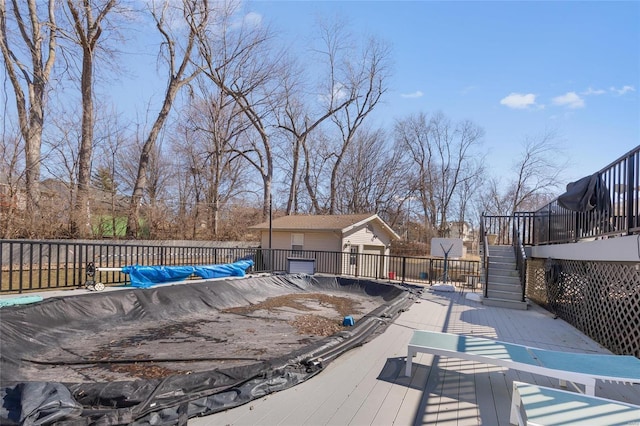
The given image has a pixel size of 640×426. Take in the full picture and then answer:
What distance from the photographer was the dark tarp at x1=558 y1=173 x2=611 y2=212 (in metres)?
4.87

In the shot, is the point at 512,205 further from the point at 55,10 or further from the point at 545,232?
the point at 55,10

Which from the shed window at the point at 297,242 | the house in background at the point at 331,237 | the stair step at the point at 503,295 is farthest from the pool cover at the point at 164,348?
the shed window at the point at 297,242

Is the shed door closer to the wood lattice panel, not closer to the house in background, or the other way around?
the house in background

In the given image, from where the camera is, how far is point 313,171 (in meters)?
26.8

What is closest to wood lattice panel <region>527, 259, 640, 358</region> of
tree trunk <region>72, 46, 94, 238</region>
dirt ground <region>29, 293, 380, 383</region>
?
dirt ground <region>29, 293, 380, 383</region>

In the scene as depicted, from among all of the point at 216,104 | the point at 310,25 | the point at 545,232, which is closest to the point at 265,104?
the point at 216,104

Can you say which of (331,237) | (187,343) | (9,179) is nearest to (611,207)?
(187,343)

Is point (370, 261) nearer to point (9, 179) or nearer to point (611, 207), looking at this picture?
point (611, 207)

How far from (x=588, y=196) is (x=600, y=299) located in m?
1.50

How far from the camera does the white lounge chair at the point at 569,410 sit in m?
1.79

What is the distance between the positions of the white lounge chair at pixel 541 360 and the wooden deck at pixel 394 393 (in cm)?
25

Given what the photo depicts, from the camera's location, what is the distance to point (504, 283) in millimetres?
7969

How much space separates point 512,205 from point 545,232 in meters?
24.9

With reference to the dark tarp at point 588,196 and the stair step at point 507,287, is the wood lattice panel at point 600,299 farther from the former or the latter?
the dark tarp at point 588,196
